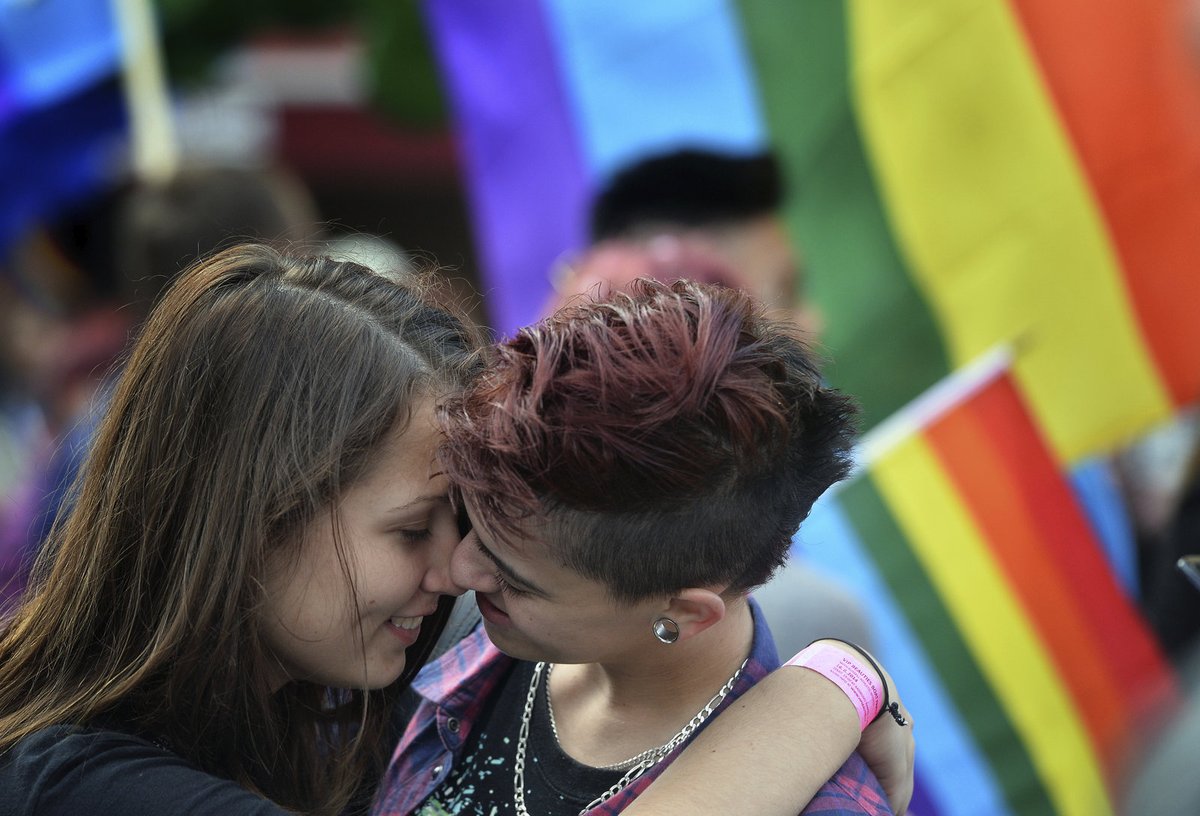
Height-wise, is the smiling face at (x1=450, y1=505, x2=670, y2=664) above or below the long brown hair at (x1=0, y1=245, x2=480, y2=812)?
below

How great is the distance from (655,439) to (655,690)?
373 mm

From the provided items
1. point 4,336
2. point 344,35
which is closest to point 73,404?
point 4,336

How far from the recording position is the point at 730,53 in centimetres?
297

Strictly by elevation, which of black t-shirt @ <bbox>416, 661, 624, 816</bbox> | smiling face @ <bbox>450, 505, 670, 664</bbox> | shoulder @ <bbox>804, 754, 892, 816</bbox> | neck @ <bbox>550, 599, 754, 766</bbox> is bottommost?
shoulder @ <bbox>804, 754, 892, 816</bbox>

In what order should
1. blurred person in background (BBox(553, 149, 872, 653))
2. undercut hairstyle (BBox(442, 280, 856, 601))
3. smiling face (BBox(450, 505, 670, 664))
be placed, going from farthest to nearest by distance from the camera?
blurred person in background (BBox(553, 149, 872, 653))
smiling face (BBox(450, 505, 670, 664))
undercut hairstyle (BBox(442, 280, 856, 601))

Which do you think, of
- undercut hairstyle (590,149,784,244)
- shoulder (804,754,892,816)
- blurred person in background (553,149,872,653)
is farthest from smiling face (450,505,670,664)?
undercut hairstyle (590,149,784,244)

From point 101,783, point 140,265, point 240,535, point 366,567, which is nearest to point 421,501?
point 366,567

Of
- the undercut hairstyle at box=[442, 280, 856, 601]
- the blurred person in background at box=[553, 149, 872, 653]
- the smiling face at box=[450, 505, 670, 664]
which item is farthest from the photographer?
the blurred person in background at box=[553, 149, 872, 653]

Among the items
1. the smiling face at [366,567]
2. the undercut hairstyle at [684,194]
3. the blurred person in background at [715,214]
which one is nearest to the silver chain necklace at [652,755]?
the smiling face at [366,567]

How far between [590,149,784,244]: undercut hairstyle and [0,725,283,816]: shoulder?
199 centimetres

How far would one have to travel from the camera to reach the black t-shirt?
1487 mm

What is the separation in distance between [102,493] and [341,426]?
0.33 meters

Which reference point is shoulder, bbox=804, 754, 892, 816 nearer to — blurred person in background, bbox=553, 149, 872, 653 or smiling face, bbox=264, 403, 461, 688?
smiling face, bbox=264, 403, 461, 688

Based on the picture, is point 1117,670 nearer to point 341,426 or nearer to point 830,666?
point 830,666
